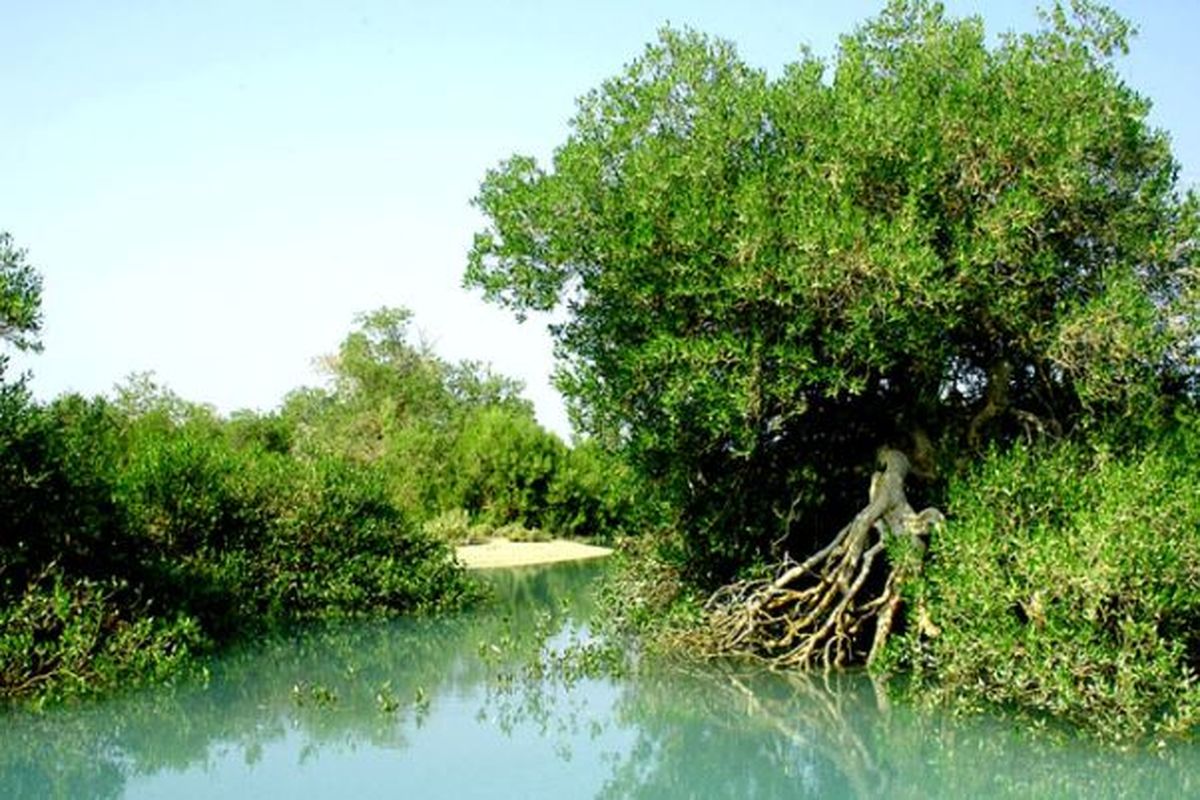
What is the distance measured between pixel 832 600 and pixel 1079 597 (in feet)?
15.0

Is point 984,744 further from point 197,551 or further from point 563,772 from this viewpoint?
point 197,551

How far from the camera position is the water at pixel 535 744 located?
34.8 ft

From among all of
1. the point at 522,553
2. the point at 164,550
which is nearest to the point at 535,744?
the point at 164,550

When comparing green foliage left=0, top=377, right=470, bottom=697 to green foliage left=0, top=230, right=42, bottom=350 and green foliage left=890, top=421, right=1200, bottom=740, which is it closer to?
green foliage left=0, top=230, right=42, bottom=350

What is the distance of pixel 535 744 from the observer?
12.3 meters

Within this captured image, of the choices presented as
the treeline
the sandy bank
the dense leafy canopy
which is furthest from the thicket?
the sandy bank

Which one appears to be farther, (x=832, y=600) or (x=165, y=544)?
(x=165, y=544)

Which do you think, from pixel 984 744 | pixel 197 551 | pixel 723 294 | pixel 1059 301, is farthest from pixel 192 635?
pixel 1059 301

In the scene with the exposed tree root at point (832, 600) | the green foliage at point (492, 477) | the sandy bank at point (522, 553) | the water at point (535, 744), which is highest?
the green foliage at point (492, 477)

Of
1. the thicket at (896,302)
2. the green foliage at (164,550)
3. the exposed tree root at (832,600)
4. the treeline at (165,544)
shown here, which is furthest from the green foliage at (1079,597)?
the green foliage at (164,550)

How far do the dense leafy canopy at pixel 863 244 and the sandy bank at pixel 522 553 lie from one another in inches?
852

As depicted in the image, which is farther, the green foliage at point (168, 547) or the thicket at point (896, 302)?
the green foliage at point (168, 547)

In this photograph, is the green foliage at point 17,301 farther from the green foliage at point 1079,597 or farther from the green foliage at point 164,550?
the green foliage at point 1079,597

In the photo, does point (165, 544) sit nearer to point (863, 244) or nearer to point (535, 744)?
point (535, 744)
